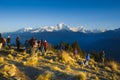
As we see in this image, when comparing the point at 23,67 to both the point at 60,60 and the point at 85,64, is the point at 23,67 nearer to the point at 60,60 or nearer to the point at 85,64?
the point at 60,60

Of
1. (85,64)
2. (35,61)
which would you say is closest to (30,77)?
(35,61)

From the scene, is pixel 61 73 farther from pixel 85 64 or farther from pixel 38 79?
pixel 85 64

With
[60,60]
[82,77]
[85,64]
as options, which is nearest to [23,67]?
[82,77]

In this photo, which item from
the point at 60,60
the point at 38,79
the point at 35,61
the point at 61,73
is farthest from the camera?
the point at 60,60

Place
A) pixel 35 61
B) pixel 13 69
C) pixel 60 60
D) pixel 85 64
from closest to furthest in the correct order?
pixel 13 69 < pixel 35 61 < pixel 60 60 < pixel 85 64

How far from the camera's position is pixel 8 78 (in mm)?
16672

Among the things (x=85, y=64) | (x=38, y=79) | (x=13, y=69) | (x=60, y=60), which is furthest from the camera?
(x=85, y=64)

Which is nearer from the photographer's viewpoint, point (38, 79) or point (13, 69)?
point (38, 79)

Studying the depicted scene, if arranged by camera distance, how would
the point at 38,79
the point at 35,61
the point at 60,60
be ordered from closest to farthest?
1. the point at 38,79
2. the point at 35,61
3. the point at 60,60

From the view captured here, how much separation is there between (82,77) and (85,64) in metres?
13.2

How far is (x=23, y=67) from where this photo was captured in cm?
2028

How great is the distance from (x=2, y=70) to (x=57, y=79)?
3.69 meters

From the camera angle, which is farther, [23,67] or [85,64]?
[85,64]

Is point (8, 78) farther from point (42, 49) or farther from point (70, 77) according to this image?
point (42, 49)
